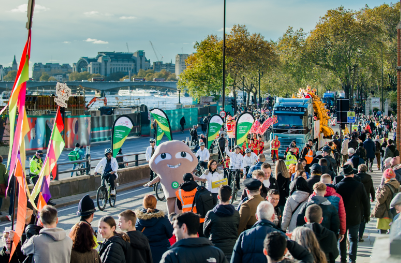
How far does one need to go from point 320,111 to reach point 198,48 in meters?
30.4

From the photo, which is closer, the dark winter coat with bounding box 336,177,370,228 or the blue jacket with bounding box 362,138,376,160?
the dark winter coat with bounding box 336,177,370,228

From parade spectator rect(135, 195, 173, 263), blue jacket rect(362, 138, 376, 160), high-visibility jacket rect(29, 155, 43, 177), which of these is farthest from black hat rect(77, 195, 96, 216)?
blue jacket rect(362, 138, 376, 160)

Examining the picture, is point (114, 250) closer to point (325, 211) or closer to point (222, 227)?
point (222, 227)

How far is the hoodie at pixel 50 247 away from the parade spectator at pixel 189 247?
48.7 inches

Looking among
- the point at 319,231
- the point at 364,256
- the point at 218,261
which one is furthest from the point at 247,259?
the point at 364,256

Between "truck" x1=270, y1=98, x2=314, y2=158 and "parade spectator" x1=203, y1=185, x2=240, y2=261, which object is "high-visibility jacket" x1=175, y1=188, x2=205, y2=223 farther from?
"truck" x1=270, y1=98, x2=314, y2=158

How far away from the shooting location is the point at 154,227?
567 centimetres

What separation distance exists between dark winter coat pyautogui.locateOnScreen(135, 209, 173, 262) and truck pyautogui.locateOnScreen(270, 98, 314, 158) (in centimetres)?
1807

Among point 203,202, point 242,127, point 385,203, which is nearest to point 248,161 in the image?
point 242,127

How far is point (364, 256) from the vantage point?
826cm

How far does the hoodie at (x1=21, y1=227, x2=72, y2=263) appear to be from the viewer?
4691mm

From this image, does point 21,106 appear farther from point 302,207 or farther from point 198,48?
point 198,48

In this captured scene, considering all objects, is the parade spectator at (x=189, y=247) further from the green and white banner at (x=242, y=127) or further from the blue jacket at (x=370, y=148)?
the blue jacket at (x=370, y=148)

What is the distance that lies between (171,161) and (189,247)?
5.98 meters
